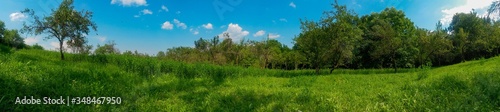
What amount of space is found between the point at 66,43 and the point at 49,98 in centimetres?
1558

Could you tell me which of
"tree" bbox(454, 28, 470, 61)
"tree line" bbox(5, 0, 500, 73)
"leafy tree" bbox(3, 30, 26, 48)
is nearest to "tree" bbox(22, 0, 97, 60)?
"tree line" bbox(5, 0, 500, 73)

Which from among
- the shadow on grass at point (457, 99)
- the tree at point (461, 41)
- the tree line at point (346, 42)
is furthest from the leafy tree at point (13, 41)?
the tree at point (461, 41)

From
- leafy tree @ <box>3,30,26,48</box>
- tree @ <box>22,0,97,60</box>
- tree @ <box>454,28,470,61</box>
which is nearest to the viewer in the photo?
tree @ <box>22,0,97,60</box>

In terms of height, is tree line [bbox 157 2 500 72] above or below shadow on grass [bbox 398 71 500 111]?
above

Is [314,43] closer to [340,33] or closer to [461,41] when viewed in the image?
[340,33]

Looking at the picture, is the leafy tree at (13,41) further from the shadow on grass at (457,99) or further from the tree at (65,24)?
the shadow on grass at (457,99)

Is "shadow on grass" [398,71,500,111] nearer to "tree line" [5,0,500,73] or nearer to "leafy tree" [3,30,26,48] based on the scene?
"tree line" [5,0,500,73]

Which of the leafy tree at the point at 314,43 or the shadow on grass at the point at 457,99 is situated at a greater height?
the leafy tree at the point at 314,43

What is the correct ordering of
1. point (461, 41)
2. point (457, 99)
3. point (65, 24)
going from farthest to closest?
point (461, 41) < point (65, 24) < point (457, 99)

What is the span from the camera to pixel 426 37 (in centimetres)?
4678

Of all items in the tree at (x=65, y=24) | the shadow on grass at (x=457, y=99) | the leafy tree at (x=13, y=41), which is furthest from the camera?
the leafy tree at (x=13, y=41)

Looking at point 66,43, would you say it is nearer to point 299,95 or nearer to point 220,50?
point 299,95

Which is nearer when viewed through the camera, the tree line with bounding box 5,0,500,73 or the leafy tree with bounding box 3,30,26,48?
the tree line with bounding box 5,0,500,73

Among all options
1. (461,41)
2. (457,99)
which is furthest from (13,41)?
(461,41)
